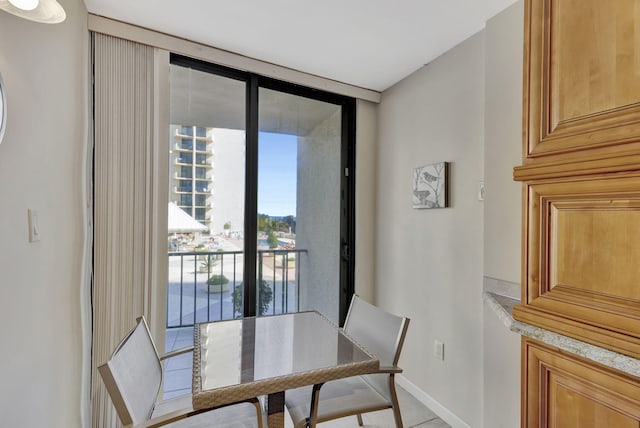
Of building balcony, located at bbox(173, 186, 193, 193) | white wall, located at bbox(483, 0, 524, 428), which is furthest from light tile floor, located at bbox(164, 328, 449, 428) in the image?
building balcony, located at bbox(173, 186, 193, 193)

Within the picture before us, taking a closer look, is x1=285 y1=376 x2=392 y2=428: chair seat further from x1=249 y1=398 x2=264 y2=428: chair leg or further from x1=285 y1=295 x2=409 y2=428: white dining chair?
x1=249 y1=398 x2=264 y2=428: chair leg

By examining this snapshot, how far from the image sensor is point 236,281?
2387mm

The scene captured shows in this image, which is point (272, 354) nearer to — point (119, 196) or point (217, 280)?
point (217, 280)

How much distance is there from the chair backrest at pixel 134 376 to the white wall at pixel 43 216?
29 centimetres

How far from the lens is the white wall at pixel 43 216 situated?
104 centimetres

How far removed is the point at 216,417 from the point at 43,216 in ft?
3.59

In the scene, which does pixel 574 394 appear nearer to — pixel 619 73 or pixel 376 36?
→ pixel 619 73

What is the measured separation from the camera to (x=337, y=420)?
2145 mm

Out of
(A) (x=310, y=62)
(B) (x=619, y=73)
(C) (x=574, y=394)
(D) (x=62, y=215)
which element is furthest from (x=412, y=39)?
(D) (x=62, y=215)

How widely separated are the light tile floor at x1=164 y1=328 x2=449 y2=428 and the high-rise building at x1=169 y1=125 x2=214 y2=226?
0.82 meters

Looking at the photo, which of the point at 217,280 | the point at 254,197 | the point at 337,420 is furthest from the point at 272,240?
the point at 337,420

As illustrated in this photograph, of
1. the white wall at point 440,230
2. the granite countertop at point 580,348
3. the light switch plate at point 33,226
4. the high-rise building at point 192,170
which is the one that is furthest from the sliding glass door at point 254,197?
the granite countertop at point 580,348

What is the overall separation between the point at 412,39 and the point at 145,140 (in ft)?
5.82

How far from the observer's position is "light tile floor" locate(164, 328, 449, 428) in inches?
82.1
